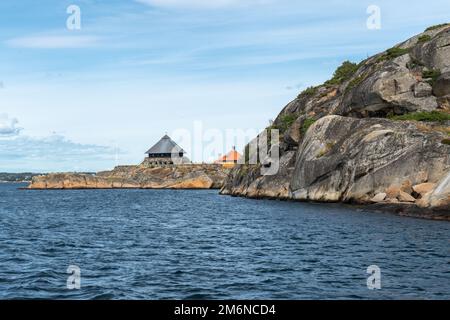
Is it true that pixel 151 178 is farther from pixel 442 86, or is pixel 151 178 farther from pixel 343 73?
pixel 442 86

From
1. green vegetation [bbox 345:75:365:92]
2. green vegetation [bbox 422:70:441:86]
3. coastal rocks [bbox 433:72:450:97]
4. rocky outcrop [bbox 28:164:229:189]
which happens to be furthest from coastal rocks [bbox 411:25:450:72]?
rocky outcrop [bbox 28:164:229:189]

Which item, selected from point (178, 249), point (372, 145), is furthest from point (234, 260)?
point (372, 145)

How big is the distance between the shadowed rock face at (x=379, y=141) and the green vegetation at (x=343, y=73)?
1198mm

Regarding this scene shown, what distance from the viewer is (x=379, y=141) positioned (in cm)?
5403

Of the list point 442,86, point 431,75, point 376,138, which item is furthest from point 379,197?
point 431,75

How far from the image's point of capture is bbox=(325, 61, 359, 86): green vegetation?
87.0 m

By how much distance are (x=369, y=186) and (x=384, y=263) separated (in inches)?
1182

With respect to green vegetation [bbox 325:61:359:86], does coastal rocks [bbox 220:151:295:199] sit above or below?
below

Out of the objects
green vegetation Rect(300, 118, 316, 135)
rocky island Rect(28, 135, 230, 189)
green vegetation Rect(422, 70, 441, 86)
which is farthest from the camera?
rocky island Rect(28, 135, 230, 189)

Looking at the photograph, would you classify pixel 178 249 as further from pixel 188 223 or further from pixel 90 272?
pixel 188 223

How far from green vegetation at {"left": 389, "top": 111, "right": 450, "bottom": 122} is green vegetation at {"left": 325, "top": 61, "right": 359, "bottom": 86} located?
24901 millimetres

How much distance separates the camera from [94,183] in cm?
16275

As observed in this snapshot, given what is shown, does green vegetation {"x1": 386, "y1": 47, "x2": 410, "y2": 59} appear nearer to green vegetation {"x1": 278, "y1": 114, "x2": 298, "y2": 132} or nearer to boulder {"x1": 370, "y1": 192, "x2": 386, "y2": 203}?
green vegetation {"x1": 278, "y1": 114, "x2": 298, "y2": 132}

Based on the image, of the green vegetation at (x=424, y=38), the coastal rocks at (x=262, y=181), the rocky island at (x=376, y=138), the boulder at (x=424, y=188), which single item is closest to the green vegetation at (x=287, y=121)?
the rocky island at (x=376, y=138)
